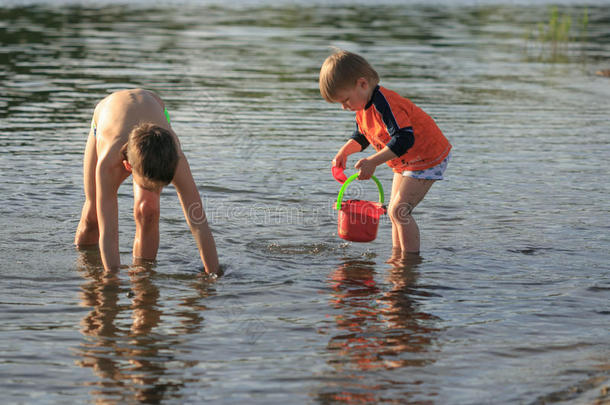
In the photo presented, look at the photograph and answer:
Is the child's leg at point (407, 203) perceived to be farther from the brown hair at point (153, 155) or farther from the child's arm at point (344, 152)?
the brown hair at point (153, 155)

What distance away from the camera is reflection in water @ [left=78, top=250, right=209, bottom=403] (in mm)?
4367

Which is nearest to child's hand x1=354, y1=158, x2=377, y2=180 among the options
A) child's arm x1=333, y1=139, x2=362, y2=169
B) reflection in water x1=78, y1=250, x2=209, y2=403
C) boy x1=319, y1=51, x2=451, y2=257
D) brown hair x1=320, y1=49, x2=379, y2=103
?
boy x1=319, y1=51, x2=451, y2=257

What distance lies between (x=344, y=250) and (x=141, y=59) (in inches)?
550

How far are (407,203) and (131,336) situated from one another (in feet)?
8.37

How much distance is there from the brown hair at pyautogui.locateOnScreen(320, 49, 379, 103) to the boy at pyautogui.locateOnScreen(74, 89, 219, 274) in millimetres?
1196

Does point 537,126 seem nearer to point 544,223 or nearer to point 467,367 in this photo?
point 544,223

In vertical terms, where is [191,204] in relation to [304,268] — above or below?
above

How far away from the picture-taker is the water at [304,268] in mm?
4551

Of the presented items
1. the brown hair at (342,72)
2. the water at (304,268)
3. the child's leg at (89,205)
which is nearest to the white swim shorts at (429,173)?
the water at (304,268)

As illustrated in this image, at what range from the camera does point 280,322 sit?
17.6 feet

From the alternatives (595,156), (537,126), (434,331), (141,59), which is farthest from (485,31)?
(434,331)

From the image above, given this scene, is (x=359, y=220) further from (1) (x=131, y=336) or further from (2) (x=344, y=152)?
(1) (x=131, y=336)

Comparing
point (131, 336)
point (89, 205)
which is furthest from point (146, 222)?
point (131, 336)

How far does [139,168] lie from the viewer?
4.89 metres
